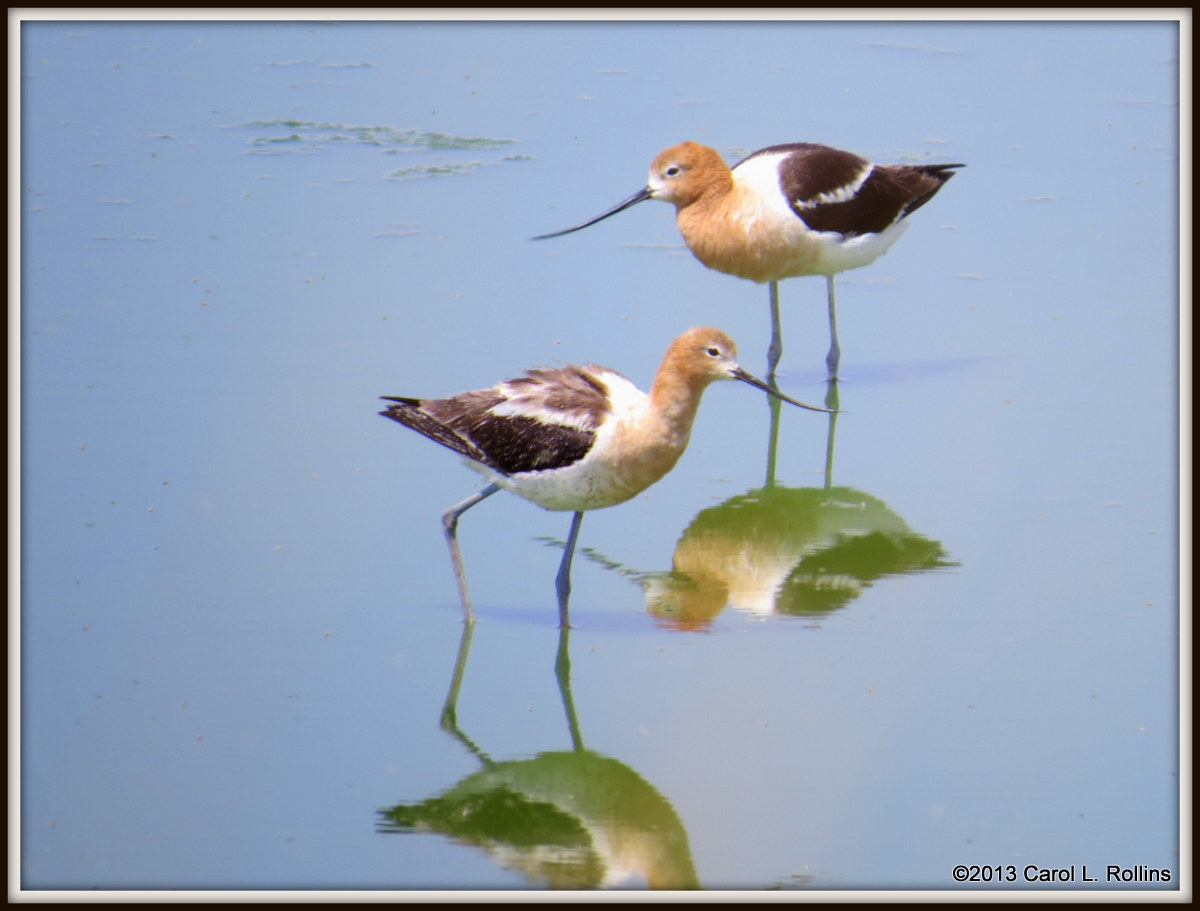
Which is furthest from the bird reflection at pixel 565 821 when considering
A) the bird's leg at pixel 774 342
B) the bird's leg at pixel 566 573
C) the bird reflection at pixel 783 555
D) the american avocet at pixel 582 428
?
the bird's leg at pixel 774 342

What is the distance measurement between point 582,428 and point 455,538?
837 mm

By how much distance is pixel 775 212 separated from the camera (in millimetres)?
8633

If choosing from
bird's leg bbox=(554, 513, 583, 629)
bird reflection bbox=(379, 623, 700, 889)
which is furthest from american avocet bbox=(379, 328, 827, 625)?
bird reflection bbox=(379, 623, 700, 889)

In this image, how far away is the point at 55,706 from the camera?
572 cm

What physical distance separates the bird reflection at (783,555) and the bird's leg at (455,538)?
71 cm

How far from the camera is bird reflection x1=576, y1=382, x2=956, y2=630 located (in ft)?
21.5

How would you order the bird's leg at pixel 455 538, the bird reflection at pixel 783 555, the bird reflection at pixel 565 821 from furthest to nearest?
the bird reflection at pixel 783 555 < the bird's leg at pixel 455 538 < the bird reflection at pixel 565 821

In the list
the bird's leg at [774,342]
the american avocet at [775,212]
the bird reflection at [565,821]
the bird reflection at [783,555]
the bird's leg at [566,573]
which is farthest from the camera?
the bird's leg at [774,342]

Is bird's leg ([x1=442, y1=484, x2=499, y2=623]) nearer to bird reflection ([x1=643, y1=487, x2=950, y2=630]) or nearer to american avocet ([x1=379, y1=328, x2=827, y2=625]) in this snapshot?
american avocet ([x1=379, y1=328, x2=827, y2=625])

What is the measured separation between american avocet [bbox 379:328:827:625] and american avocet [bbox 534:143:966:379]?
2.63 m

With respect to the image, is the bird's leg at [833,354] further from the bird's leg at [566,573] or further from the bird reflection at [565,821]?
the bird reflection at [565,821]

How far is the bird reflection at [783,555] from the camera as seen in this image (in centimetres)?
657

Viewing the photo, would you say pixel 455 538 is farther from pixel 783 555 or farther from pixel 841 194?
pixel 841 194

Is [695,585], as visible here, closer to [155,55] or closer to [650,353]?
[650,353]
